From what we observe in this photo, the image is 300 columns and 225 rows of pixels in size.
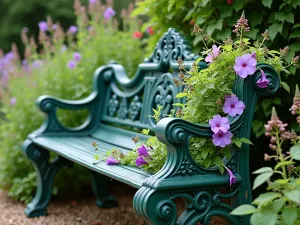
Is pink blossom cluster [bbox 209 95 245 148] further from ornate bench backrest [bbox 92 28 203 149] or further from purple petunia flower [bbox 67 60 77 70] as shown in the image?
purple petunia flower [bbox 67 60 77 70]

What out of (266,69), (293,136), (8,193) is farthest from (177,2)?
(8,193)

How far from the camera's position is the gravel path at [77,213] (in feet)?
14.1

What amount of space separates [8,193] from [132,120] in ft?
5.41

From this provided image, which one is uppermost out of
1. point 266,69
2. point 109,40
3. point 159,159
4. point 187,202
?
point 109,40

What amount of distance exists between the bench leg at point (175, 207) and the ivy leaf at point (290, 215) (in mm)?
510

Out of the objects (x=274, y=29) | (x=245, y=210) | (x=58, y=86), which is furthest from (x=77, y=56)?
(x=245, y=210)

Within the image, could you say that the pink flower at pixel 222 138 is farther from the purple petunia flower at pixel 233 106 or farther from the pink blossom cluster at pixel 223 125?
the purple petunia flower at pixel 233 106

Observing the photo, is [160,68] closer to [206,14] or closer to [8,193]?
[206,14]

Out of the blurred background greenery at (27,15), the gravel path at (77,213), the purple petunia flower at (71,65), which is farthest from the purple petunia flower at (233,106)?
the blurred background greenery at (27,15)

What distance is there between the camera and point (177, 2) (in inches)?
152

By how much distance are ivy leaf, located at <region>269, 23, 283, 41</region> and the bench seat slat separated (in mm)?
1194

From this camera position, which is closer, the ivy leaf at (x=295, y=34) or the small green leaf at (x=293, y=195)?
the small green leaf at (x=293, y=195)

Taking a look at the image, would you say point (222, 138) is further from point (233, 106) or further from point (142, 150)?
point (142, 150)

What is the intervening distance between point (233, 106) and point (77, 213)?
234cm
